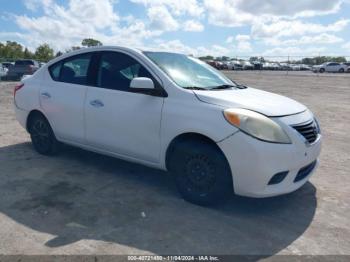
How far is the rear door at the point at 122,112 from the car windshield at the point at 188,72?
0.25m

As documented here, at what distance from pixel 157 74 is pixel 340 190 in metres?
2.69

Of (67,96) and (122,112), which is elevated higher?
(67,96)

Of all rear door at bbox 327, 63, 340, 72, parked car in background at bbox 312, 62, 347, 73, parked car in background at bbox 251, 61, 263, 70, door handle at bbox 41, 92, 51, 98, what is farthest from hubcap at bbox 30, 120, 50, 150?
parked car in background at bbox 251, 61, 263, 70

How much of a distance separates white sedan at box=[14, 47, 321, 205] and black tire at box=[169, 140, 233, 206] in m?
0.01

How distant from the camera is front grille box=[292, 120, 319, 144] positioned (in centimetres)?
372

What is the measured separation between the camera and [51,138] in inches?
216

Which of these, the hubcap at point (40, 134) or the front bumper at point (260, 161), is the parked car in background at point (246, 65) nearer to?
the hubcap at point (40, 134)

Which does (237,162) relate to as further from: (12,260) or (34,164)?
(34,164)

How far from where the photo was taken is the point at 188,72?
14.7 feet

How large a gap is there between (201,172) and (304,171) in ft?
3.71

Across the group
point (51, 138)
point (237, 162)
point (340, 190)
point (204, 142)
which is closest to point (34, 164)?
point (51, 138)

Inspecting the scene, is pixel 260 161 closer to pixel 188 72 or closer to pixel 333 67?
pixel 188 72

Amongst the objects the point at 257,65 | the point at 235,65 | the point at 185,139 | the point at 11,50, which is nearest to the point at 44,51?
the point at 11,50

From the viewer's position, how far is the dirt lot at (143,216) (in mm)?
3139
